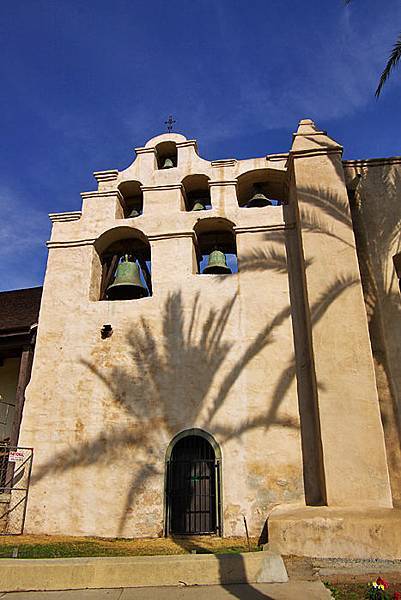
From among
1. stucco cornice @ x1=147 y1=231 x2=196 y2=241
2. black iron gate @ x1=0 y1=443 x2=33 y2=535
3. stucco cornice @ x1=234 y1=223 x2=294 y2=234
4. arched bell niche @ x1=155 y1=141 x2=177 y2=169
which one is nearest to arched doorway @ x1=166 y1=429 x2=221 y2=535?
black iron gate @ x1=0 y1=443 x2=33 y2=535

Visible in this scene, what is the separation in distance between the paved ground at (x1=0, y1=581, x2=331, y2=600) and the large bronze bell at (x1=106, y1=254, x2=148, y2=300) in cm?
770

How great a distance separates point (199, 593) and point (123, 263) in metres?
8.72

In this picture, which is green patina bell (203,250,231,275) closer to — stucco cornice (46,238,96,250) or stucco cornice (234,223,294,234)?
stucco cornice (234,223,294,234)

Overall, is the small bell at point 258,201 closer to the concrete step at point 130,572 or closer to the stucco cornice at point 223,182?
the stucco cornice at point 223,182

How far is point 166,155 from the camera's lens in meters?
14.4

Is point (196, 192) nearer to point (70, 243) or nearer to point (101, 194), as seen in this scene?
point (101, 194)

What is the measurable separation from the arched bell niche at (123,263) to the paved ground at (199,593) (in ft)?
25.3

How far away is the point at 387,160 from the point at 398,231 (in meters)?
2.07

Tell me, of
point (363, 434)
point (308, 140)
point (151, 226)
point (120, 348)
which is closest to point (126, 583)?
point (363, 434)

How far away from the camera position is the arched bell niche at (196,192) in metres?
13.3

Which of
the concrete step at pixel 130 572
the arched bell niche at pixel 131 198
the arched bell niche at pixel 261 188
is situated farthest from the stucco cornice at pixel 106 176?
the concrete step at pixel 130 572

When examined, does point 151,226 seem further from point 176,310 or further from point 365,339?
point 365,339

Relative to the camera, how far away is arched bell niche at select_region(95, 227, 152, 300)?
12.0 metres

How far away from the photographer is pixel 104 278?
524 inches
